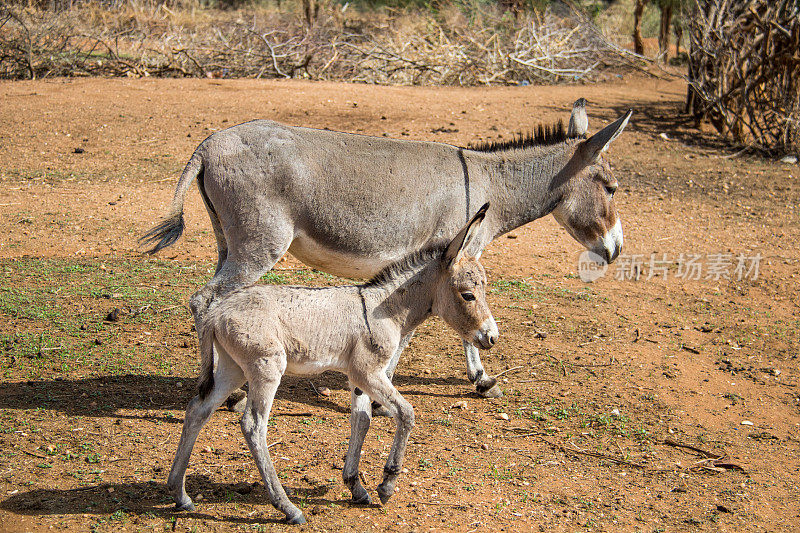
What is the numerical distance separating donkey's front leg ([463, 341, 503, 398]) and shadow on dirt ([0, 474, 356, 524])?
1886 millimetres

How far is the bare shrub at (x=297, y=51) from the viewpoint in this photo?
16.6 m

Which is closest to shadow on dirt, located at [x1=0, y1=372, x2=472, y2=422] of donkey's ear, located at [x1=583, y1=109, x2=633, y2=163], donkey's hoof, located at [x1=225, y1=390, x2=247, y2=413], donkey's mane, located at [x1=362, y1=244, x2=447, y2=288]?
donkey's hoof, located at [x1=225, y1=390, x2=247, y2=413]

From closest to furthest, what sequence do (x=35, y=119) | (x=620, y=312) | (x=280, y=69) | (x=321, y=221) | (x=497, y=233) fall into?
(x=321, y=221), (x=497, y=233), (x=620, y=312), (x=35, y=119), (x=280, y=69)

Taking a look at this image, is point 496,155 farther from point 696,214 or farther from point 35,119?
point 35,119

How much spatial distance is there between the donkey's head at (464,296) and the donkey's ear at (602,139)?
211 centimetres

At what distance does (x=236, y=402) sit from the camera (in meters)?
5.93

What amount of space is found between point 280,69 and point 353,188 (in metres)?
12.5

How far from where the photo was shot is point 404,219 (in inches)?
234

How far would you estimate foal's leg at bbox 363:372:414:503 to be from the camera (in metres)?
4.45

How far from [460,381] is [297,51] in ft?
41.3

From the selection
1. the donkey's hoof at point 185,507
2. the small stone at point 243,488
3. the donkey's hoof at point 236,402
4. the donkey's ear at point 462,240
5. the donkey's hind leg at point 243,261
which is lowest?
the donkey's hoof at point 236,402

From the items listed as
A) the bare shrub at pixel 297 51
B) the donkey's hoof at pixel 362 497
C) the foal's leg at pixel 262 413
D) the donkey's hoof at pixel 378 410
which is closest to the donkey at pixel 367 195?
the donkey's hoof at pixel 378 410

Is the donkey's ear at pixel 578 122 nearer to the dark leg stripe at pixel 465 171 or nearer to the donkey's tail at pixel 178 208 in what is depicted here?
the dark leg stripe at pixel 465 171

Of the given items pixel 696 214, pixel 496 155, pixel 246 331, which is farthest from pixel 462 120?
pixel 246 331
